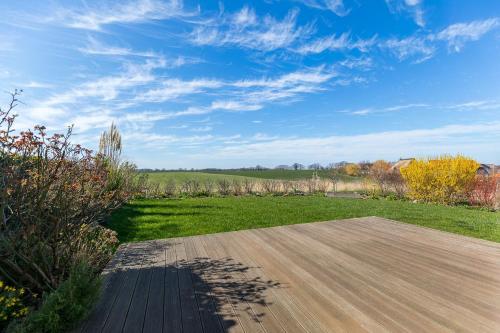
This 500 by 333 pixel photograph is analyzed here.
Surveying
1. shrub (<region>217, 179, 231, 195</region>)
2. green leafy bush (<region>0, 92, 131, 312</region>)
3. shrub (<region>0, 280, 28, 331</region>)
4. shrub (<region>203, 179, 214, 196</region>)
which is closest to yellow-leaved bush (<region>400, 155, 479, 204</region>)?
shrub (<region>217, 179, 231, 195</region>)

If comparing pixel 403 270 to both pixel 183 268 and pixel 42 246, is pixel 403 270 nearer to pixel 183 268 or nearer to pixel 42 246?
pixel 183 268

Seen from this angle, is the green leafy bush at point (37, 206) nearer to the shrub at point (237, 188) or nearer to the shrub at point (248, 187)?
the shrub at point (237, 188)

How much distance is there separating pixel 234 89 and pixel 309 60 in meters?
4.70

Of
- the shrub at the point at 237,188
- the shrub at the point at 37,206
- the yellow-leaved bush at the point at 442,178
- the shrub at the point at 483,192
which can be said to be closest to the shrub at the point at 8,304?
the shrub at the point at 37,206

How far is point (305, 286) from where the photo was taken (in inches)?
111

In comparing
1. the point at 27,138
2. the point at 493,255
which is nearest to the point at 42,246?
the point at 27,138

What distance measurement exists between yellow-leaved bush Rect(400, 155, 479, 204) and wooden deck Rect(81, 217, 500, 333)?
8997 millimetres

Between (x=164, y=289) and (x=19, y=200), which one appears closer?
(x=19, y=200)

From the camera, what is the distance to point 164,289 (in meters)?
2.84

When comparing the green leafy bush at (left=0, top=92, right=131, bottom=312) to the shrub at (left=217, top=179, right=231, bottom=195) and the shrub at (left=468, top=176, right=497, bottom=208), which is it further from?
the shrub at (left=468, top=176, right=497, bottom=208)

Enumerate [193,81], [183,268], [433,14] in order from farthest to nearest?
[193,81] < [433,14] < [183,268]

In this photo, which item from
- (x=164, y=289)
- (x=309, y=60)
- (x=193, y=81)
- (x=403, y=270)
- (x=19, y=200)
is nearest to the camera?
(x=19, y=200)

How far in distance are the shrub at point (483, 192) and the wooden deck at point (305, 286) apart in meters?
9.04

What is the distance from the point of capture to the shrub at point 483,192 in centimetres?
1085
